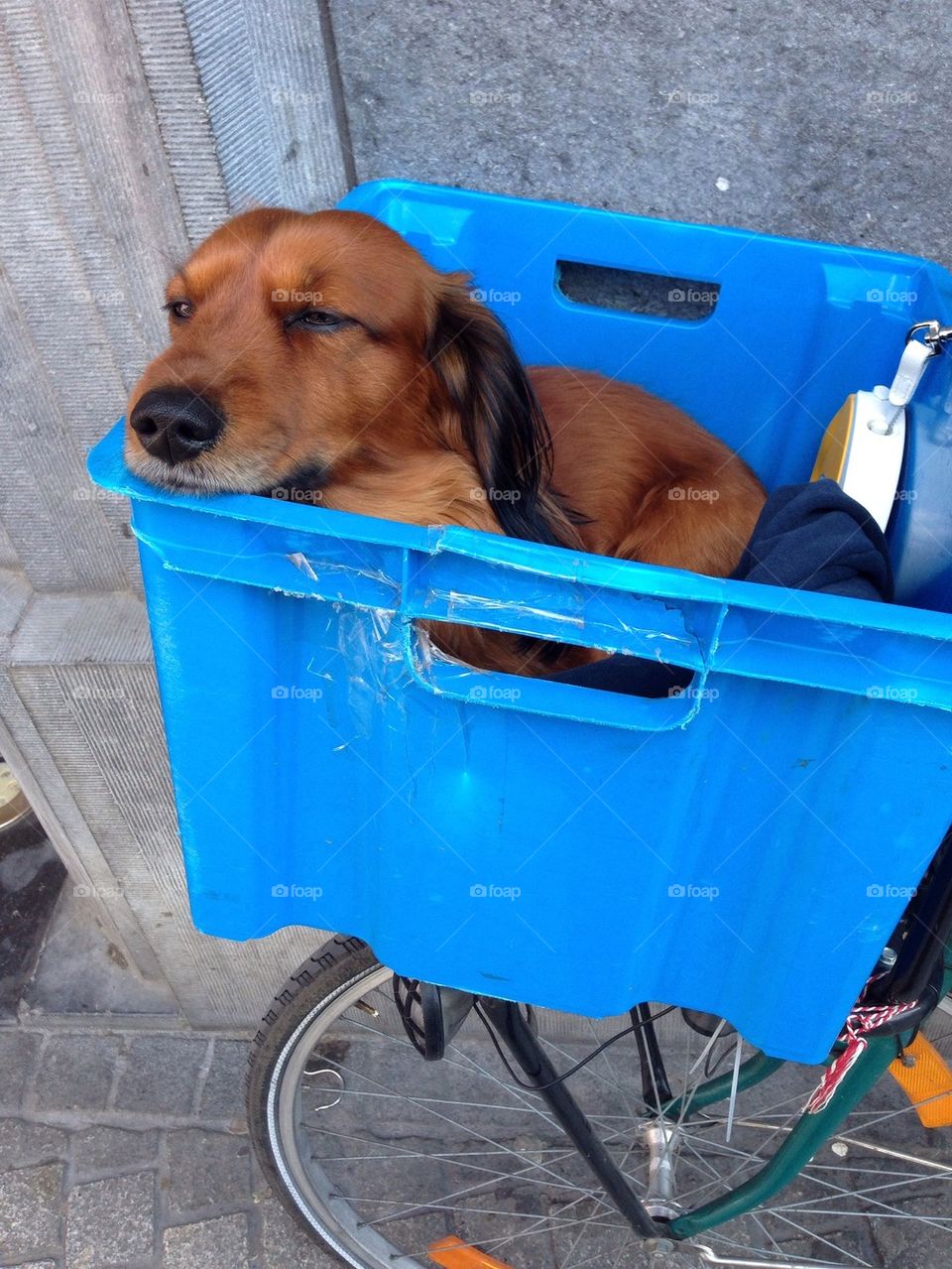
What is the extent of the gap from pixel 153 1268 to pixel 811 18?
8.91 feet

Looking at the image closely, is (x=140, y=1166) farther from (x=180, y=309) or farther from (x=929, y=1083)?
(x=180, y=309)

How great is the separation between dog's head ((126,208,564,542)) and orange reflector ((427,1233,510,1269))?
1.40 m

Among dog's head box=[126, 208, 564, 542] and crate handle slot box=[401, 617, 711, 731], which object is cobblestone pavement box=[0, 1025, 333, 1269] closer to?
dog's head box=[126, 208, 564, 542]

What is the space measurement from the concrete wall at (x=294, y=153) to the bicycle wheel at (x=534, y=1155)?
0.74 meters

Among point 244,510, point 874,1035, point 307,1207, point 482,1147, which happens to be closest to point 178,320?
point 244,510

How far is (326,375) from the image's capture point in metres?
1.49

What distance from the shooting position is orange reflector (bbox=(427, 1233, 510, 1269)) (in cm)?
200

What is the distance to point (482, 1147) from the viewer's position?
2.35 meters

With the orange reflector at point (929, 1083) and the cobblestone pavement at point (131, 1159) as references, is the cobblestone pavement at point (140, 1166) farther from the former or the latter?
the orange reflector at point (929, 1083)

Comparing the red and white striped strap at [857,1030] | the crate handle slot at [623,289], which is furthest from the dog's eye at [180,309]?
the red and white striped strap at [857,1030]

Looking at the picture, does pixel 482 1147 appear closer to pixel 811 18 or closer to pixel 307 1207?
pixel 307 1207

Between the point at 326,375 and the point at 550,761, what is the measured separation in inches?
28.6

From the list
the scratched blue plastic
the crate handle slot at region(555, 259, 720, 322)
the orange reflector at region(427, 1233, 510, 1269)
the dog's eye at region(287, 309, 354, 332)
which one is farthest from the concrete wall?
the orange reflector at region(427, 1233, 510, 1269)

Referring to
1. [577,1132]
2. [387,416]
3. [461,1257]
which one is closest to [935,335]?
[387,416]
